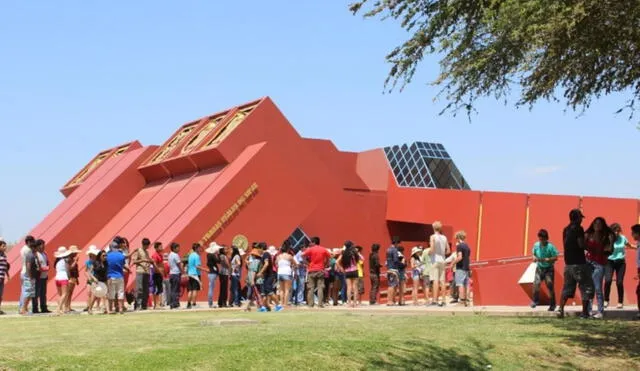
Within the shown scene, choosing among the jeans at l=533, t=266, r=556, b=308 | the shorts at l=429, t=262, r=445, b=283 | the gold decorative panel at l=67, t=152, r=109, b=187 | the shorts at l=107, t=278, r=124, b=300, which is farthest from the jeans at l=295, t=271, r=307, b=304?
the gold decorative panel at l=67, t=152, r=109, b=187

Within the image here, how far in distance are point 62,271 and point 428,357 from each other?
996cm

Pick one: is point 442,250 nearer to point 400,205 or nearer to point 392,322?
point 392,322

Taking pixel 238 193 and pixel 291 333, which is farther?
pixel 238 193

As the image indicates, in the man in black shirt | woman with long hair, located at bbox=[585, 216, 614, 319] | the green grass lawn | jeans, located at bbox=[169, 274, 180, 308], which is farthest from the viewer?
jeans, located at bbox=[169, 274, 180, 308]

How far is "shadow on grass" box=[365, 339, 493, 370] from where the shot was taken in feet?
31.8

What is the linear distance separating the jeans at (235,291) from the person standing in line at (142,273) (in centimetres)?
204

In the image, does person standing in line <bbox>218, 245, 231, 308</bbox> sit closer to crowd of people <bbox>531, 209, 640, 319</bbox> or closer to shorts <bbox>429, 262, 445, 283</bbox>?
shorts <bbox>429, 262, 445, 283</bbox>

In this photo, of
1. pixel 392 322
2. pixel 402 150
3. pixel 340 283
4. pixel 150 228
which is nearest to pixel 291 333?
pixel 392 322

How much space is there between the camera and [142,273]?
18.0 metres

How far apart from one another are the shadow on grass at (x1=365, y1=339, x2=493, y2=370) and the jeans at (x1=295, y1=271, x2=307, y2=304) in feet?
32.1

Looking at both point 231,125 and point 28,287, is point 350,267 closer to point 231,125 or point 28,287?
point 28,287

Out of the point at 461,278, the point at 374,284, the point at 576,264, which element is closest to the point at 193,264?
the point at 374,284

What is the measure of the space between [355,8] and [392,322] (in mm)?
4644

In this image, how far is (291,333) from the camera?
1102 cm
